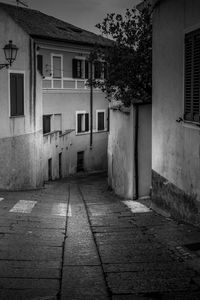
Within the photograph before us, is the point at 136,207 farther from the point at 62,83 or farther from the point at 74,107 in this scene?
the point at 74,107

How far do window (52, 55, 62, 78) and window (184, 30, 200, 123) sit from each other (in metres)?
21.7

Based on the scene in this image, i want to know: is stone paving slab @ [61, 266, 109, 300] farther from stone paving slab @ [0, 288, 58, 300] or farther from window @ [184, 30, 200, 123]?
window @ [184, 30, 200, 123]

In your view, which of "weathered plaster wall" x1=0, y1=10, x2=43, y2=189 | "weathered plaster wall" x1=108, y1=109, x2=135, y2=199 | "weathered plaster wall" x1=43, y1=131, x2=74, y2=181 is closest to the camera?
"weathered plaster wall" x1=108, y1=109, x2=135, y2=199

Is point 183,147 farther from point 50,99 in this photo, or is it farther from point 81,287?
point 50,99

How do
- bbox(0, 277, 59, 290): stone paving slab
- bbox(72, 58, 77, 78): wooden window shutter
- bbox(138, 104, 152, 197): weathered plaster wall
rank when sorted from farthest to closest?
bbox(72, 58, 77, 78): wooden window shutter
bbox(138, 104, 152, 197): weathered plaster wall
bbox(0, 277, 59, 290): stone paving slab

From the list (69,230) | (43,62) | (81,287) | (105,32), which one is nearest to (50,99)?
(43,62)

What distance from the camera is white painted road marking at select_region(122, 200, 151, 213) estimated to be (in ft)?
44.1

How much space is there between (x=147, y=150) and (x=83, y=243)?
7.02 metres

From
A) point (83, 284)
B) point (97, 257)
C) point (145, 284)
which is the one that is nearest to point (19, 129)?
point (97, 257)

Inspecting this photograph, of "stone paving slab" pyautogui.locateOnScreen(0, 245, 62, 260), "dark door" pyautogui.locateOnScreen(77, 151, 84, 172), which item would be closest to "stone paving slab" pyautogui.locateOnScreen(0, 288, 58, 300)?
"stone paving slab" pyautogui.locateOnScreen(0, 245, 62, 260)

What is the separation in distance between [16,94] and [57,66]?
406 inches

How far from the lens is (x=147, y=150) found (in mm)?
15852

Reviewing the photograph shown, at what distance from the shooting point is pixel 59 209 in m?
14.6

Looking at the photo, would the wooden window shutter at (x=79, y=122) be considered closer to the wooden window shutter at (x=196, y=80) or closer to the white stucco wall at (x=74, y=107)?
the white stucco wall at (x=74, y=107)
